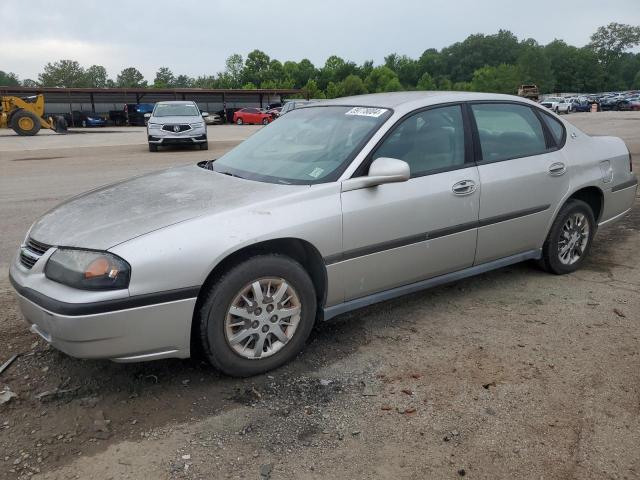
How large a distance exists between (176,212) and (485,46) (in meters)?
147

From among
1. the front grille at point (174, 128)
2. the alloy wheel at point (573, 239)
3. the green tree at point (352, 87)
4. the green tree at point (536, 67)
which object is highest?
the green tree at point (536, 67)

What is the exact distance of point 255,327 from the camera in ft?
10.2

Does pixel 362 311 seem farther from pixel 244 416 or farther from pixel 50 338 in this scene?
pixel 50 338

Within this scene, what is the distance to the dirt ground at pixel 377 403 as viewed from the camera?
8.03ft

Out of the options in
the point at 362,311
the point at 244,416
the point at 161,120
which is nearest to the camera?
the point at 244,416

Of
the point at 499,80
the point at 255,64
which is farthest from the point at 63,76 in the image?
the point at 499,80

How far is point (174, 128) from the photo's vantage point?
1689 cm

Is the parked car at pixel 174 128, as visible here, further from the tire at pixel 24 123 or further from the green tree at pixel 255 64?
the green tree at pixel 255 64

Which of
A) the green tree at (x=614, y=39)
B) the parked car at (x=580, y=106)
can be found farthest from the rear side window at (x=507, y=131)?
the green tree at (x=614, y=39)

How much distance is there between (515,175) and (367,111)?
4.06ft

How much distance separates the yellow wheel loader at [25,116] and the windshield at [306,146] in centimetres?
2670

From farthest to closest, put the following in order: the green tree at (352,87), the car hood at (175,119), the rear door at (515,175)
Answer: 1. the green tree at (352,87)
2. the car hood at (175,119)
3. the rear door at (515,175)

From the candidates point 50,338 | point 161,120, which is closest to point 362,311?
point 50,338

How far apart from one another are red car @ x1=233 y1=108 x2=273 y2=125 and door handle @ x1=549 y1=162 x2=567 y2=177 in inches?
1545
